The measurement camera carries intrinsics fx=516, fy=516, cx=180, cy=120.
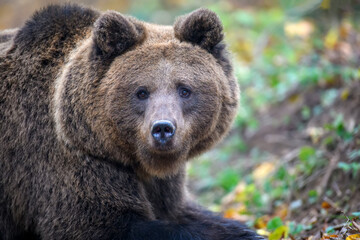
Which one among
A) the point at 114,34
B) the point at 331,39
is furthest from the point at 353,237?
the point at 331,39

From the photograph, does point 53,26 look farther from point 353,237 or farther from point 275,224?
point 353,237

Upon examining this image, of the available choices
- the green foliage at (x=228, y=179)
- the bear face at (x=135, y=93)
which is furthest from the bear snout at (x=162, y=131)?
the green foliage at (x=228, y=179)

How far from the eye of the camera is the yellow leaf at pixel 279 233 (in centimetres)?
607

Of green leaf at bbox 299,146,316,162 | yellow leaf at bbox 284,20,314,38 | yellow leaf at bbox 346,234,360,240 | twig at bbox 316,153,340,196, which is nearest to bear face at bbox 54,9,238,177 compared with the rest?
yellow leaf at bbox 346,234,360,240

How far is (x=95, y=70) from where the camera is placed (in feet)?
18.4

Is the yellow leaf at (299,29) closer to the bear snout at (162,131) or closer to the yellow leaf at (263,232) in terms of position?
the yellow leaf at (263,232)

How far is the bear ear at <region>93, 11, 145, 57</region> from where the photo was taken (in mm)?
5469

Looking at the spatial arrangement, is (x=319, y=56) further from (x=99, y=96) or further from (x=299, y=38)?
(x=99, y=96)

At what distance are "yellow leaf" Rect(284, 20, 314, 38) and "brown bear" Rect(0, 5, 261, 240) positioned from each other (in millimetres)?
8595

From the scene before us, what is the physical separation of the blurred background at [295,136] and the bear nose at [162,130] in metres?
1.96

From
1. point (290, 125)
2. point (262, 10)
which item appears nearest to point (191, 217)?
point (290, 125)

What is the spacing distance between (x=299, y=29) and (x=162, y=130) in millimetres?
10089

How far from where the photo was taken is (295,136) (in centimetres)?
993

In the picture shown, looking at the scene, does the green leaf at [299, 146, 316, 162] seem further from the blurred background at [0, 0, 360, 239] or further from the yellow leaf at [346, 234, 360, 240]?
the yellow leaf at [346, 234, 360, 240]
